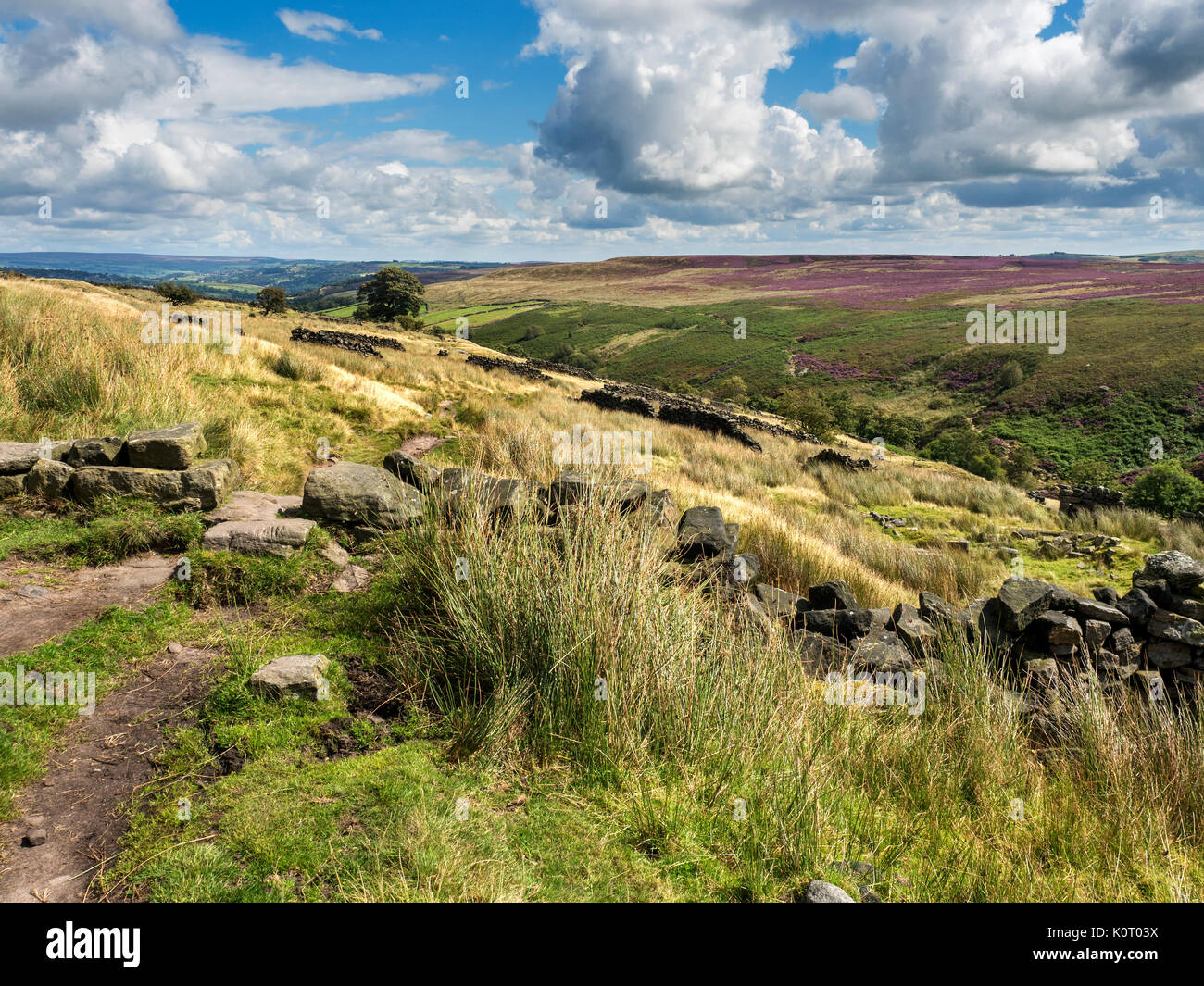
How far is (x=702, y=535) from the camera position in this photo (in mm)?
7172

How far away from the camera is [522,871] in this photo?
286cm

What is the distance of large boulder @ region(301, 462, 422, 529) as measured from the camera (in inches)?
272

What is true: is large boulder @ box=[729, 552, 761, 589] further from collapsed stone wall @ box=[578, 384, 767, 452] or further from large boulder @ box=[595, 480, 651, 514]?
collapsed stone wall @ box=[578, 384, 767, 452]

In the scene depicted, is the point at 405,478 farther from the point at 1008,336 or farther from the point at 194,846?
the point at 1008,336

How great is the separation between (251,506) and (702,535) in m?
4.95

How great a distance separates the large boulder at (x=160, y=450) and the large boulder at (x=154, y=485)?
0.24 meters

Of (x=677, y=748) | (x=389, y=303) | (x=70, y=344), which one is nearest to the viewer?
(x=677, y=748)

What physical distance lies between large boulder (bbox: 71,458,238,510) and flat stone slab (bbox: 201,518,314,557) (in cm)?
87

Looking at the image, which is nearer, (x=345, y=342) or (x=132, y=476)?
(x=132, y=476)

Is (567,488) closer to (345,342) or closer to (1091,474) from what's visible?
(345,342)

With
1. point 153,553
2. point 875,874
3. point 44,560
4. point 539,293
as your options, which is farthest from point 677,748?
point 539,293

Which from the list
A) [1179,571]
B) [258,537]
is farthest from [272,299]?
[1179,571]

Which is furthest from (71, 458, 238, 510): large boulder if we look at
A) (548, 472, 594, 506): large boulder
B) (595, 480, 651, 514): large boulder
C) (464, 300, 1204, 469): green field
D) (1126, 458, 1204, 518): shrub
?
(464, 300, 1204, 469): green field
